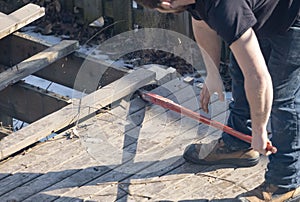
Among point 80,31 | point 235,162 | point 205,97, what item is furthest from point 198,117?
point 80,31

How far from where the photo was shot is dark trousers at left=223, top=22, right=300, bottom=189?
4023mm

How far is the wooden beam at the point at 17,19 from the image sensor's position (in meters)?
5.82

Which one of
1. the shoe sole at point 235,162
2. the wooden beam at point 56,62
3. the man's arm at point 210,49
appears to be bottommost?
the wooden beam at point 56,62

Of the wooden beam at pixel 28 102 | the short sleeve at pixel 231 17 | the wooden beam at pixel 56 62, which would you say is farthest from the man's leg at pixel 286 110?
the wooden beam at pixel 28 102

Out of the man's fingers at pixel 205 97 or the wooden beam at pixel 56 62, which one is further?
the wooden beam at pixel 56 62

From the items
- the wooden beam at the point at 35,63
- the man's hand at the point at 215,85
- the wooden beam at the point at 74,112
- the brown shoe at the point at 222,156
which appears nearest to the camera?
the man's hand at the point at 215,85

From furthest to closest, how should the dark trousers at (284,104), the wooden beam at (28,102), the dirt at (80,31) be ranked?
1. the dirt at (80,31)
2. the wooden beam at (28,102)
3. the dark trousers at (284,104)

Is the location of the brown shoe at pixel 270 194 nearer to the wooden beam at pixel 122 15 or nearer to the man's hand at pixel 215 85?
the man's hand at pixel 215 85

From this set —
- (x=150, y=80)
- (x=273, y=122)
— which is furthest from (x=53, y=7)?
(x=273, y=122)

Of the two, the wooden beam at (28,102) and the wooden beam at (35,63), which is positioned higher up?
the wooden beam at (35,63)

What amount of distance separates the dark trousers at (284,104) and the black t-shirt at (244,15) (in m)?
0.09

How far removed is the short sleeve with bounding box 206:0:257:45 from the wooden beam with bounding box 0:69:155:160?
5.69 feet

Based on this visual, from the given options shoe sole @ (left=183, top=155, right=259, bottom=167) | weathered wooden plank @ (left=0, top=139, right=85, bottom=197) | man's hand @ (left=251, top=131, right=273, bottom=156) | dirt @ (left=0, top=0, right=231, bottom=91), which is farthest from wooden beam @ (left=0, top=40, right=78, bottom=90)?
man's hand @ (left=251, top=131, right=273, bottom=156)

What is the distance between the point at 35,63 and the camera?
5.62 meters
